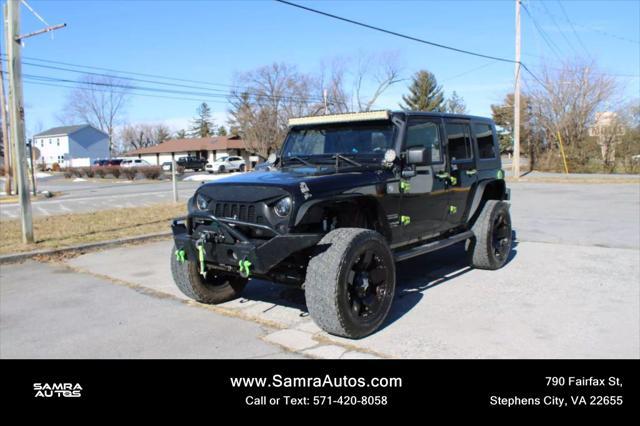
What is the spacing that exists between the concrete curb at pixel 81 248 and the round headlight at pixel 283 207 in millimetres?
5736

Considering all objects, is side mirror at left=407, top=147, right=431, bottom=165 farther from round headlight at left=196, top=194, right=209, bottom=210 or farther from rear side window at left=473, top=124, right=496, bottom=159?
rear side window at left=473, top=124, right=496, bottom=159

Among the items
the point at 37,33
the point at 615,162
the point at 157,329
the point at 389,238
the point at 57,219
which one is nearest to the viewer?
the point at 157,329

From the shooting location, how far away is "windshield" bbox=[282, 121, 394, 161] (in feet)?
17.4

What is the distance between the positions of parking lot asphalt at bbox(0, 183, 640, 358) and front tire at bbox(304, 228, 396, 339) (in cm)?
17

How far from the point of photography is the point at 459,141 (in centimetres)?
637

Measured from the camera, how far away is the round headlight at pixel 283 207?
4.19 metres

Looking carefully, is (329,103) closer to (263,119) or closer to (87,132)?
(263,119)

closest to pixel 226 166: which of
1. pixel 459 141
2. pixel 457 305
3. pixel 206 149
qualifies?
pixel 206 149

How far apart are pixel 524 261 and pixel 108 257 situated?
247 inches

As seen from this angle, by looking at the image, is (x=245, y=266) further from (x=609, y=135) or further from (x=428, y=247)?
(x=609, y=135)

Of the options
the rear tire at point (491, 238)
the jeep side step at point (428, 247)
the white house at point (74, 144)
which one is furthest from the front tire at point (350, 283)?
the white house at point (74, 144)

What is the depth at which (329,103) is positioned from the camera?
159 feet

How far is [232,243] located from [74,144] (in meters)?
80.5

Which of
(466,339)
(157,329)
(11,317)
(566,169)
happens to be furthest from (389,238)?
(566,169)
